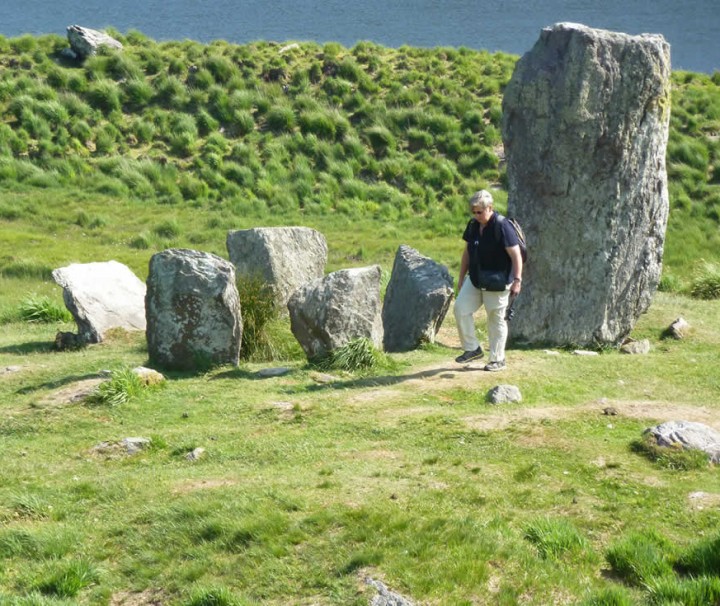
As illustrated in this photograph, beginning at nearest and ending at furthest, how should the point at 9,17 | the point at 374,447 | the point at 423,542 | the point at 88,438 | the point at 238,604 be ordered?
1. the point at 238,604
2. the point at 423,542
3. the point at 374,447
4. the point at 88,438
5. the point at 9,17

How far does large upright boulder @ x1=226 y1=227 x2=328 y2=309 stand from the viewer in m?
17.2

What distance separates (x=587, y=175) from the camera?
1625cm

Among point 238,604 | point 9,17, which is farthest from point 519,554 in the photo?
point 9,17

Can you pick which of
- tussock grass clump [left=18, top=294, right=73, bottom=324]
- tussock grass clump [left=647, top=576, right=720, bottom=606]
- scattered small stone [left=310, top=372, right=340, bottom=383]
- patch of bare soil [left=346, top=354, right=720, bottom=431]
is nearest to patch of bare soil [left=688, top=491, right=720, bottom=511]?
tussock grass clump [left=647, top=576, right=720, bottom=606]

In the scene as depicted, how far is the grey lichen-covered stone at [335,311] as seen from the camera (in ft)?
48.2

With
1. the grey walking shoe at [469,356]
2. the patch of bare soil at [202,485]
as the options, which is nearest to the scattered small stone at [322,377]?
the grey walking shoe at [469,356]

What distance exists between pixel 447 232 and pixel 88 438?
20.0 meters

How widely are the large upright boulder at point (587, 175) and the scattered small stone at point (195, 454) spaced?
7.20 m

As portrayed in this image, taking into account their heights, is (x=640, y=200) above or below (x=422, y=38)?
below

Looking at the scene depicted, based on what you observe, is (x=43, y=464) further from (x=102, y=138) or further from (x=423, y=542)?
(x=102, y=138)

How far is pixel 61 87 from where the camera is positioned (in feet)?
121

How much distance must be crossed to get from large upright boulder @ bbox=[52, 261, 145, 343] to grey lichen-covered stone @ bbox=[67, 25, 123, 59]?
23.4m

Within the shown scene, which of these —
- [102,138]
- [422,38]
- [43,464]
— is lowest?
[43,464]

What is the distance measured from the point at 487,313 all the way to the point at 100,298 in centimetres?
677
